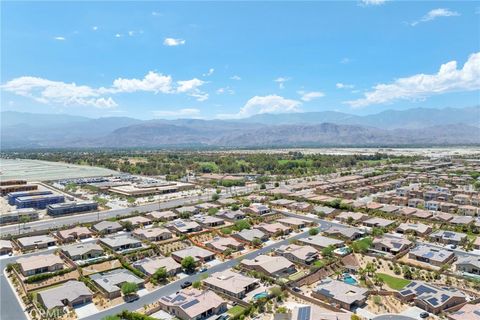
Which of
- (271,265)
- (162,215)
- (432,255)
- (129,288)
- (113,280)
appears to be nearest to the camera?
(129,288)

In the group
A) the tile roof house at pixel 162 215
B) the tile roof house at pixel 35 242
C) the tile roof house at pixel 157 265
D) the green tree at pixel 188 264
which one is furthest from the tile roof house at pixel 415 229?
the tile roof house at pixel 35 242

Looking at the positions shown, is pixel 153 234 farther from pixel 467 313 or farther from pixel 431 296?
pixel 467 313

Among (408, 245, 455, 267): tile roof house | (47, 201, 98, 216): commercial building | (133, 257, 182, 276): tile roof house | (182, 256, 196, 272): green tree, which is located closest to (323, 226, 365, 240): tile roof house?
(408, 245, 455, 267): tile roof house

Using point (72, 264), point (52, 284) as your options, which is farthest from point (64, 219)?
point (52, 284)

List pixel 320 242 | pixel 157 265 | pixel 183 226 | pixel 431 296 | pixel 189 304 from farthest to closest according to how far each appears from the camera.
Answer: pixel 183 226 < pixel 320 242 < pixel 157 265 < pixel 431 296 < pixel 189 304

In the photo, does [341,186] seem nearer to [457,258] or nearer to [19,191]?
[457,258]

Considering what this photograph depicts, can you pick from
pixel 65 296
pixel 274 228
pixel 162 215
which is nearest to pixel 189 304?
pixel 65 296
